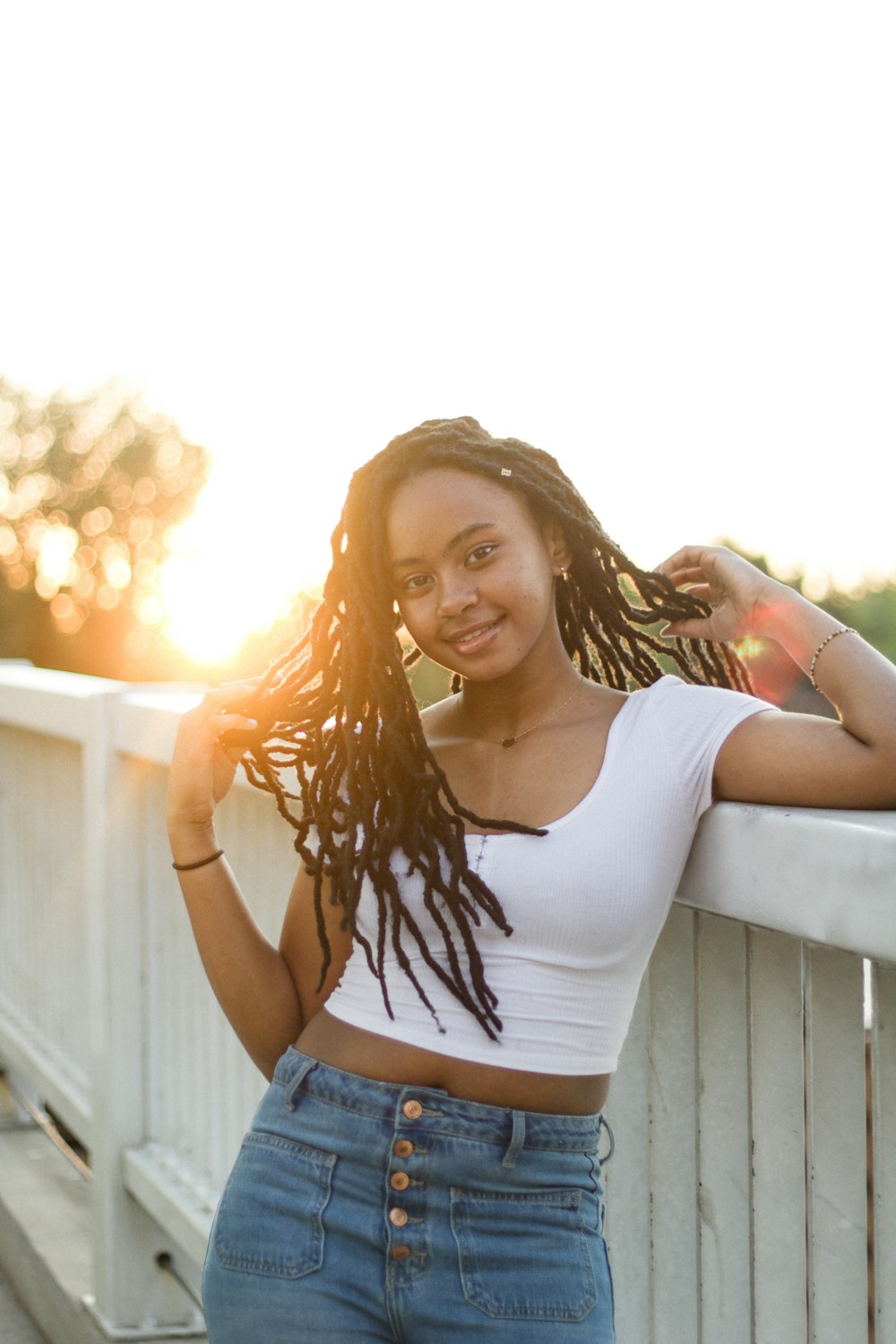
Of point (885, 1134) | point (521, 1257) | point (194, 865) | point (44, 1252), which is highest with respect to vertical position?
point (194, 865)

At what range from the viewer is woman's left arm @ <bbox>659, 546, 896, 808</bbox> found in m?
1.73

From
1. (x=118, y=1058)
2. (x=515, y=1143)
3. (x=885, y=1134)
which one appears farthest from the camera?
(x=118, y=1058)

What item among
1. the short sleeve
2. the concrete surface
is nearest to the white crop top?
the short sleeve

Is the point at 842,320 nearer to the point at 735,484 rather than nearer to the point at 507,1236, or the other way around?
the point at 735,484

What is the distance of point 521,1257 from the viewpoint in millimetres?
1876

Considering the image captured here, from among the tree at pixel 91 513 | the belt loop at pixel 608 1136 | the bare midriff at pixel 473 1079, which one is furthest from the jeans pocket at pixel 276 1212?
the tree at pixel 91 513

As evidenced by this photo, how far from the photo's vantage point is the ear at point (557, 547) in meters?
2.31

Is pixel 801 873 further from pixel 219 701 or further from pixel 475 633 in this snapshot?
pixel 219 701

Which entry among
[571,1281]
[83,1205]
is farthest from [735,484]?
[571,1281]

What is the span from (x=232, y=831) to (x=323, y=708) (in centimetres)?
108

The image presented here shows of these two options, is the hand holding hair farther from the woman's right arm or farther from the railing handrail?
the woman's right arm

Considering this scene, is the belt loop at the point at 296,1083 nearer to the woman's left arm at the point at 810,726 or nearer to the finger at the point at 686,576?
the woman's left arm at the point at 810,726

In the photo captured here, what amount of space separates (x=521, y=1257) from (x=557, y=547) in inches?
40.1

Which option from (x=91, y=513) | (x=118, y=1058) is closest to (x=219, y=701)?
(x=118, y=1058)
